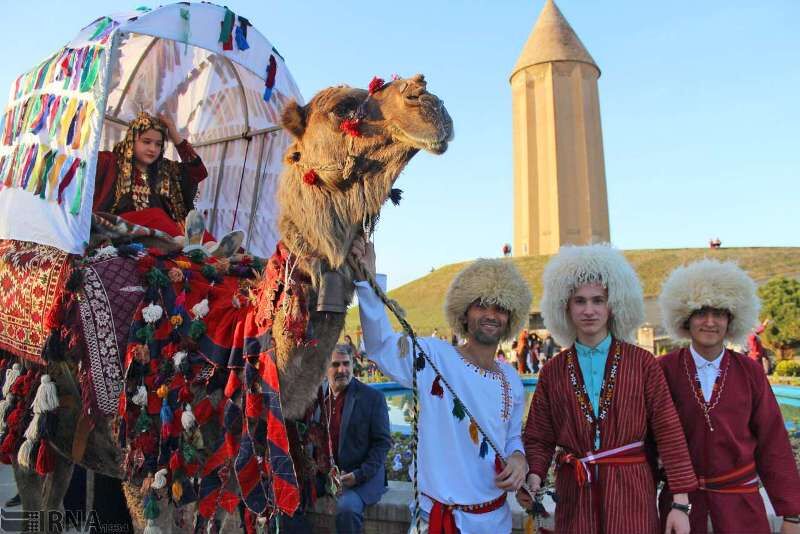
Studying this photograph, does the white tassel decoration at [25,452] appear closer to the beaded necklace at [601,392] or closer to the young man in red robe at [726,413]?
the beaded necklace at [601,392]

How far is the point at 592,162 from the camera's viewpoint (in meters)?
48.0

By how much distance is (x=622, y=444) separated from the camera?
9.55 feet

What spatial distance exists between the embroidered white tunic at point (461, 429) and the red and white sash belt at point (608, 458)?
298 mm

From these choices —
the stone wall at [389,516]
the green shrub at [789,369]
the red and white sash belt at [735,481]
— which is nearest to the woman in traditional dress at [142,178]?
the stone wall at [389,516]

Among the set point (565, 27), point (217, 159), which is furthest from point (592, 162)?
point (217, 159)

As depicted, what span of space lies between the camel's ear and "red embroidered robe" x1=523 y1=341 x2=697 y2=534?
1582 mm

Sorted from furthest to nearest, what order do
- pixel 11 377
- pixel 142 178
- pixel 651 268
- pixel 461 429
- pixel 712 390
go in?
pixel 651 268, pixel 142 178, pixel 11 377, pixel 712 390, pixel 461 429

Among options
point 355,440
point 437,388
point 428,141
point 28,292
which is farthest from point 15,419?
point 428,141

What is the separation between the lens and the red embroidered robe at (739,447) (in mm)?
3010

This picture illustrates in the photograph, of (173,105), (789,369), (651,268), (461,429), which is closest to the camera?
(461,429)

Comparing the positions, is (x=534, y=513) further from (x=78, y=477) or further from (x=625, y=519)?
(x=78, y=477)

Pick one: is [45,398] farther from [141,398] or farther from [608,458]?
[608,458]

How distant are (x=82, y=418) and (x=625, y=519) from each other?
8.53 feet

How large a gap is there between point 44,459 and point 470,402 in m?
2.23
